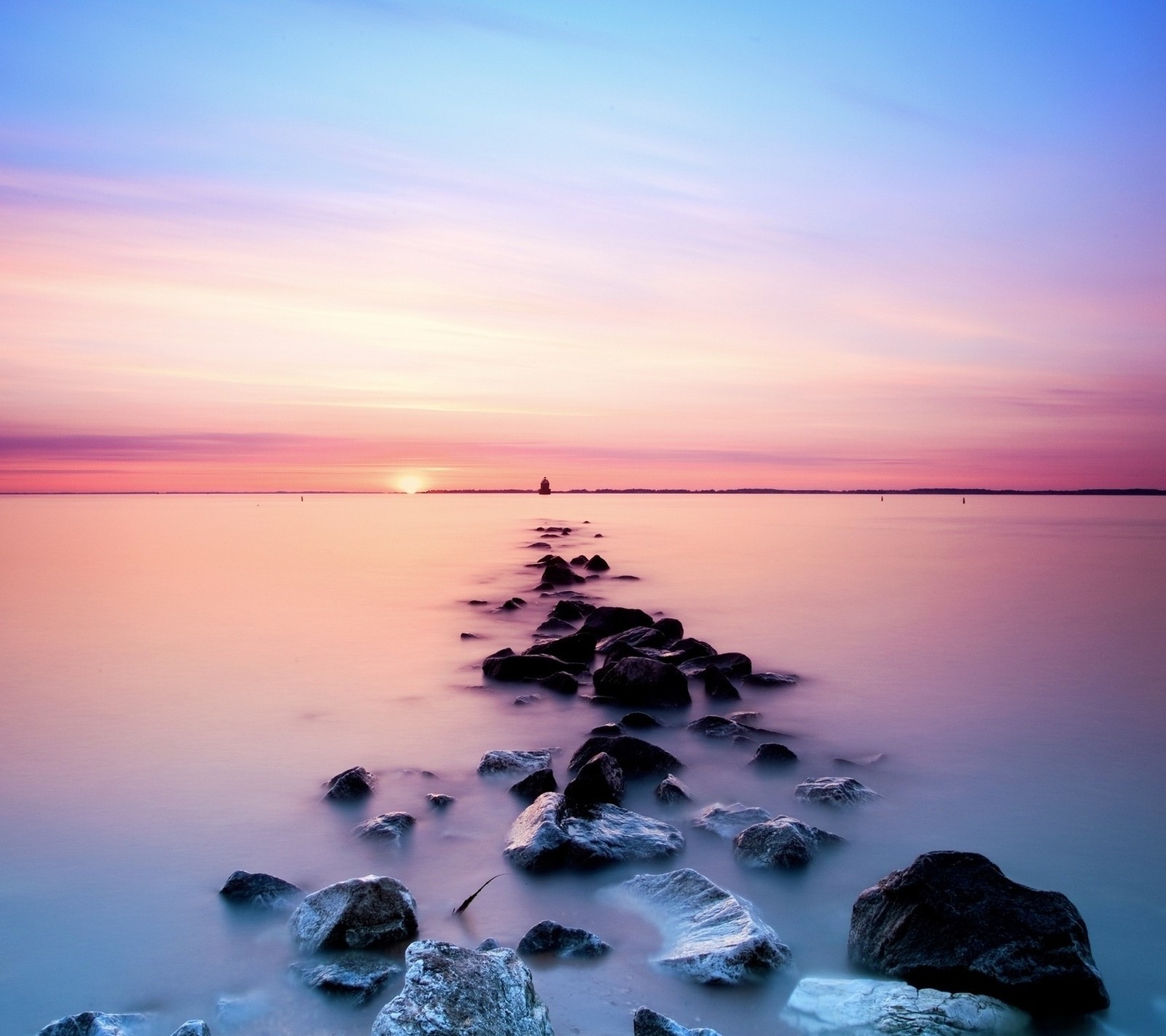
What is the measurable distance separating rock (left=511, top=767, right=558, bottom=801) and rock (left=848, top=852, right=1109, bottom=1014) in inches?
110

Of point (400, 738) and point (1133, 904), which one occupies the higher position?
point (1133, 904)

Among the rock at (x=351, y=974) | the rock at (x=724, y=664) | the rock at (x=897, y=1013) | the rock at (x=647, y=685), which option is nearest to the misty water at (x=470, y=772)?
the rock at (x=351, y=974)

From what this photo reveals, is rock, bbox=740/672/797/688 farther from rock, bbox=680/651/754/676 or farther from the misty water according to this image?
the misty water

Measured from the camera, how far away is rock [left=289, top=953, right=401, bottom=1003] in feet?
13.4

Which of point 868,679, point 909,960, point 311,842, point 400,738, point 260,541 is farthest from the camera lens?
point 260,541

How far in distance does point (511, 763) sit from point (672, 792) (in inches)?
60.1

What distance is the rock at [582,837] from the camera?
18.0 feet

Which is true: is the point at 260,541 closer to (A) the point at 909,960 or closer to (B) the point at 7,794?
(B) the point at 7,794

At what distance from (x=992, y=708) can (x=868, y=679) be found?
1.84 m

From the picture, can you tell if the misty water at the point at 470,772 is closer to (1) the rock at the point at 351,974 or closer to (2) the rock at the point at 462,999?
(1) the rock at the point at 351,974

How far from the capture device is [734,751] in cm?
824

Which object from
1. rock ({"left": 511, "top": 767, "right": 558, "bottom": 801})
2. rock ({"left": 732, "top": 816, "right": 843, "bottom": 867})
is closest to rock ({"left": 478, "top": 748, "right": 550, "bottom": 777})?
rock ({"left": 511, "top": 767, "right": 558, "bottom": 801})

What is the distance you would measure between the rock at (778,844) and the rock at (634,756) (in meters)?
1.49

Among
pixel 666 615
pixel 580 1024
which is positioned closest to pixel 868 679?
pixel 666 615
